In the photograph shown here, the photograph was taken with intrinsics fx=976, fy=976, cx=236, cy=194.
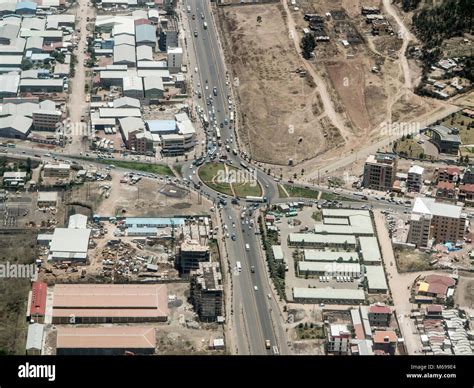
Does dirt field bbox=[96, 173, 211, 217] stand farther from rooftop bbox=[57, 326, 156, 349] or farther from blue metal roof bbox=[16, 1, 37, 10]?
blue metal roof bbox=[16, 1, 37, 10]

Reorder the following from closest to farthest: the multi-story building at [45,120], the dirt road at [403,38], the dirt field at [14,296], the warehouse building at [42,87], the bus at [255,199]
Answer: the dirt field at [14,296], the bus at [255,199], the multi-story building at [45,120], the warehouse building at [42,87], the dirt road at [403,38]

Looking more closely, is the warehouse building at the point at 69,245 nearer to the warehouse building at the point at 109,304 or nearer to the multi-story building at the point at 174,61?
the warehouse building at the point at 109,304

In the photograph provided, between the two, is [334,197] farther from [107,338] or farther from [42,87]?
[42,87]

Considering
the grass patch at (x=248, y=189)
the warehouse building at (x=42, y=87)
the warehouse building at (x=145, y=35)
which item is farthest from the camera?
the warehouse building at (x=145, y=35)

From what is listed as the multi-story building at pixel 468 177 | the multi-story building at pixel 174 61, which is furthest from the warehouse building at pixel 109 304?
the multi-story building at pixel 174 61

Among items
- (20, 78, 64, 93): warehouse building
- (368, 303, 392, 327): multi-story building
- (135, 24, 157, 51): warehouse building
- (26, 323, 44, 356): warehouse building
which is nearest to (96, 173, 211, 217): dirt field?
(26, 323, 44, 356): warehouse building

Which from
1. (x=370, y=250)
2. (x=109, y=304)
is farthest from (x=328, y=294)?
(x=109, y=304)
